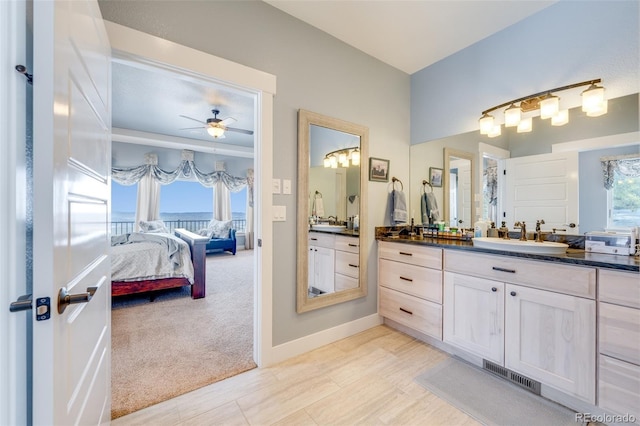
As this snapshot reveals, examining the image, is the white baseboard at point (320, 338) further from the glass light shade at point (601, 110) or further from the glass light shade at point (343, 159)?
the glass light shade at point (601, 110)

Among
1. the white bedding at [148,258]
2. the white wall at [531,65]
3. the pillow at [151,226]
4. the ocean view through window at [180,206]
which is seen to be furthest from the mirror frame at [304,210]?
the ocean view through window at [180,206]

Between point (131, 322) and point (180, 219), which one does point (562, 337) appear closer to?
point (131, 322)

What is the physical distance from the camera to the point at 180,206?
719cm

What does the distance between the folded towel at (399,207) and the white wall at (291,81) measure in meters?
0.11

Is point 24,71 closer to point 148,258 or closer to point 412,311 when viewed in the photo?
point 412,311

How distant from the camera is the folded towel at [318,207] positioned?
2299 mm

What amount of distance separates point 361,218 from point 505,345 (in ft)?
4.68

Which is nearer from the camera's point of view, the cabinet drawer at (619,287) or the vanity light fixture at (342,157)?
the cabinet drawer at (619,287)

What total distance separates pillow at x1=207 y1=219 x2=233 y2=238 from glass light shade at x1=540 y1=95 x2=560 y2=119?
640cm

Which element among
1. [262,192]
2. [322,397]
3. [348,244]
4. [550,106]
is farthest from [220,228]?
[550,106]

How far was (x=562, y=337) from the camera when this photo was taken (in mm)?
1552

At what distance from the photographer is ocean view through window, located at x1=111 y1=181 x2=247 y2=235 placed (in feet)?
20.6

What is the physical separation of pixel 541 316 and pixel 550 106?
4.95 ft

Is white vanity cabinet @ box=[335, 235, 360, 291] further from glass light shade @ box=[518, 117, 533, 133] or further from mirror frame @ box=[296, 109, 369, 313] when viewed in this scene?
glass light shade @ box=[518, 117, 533, 133]
